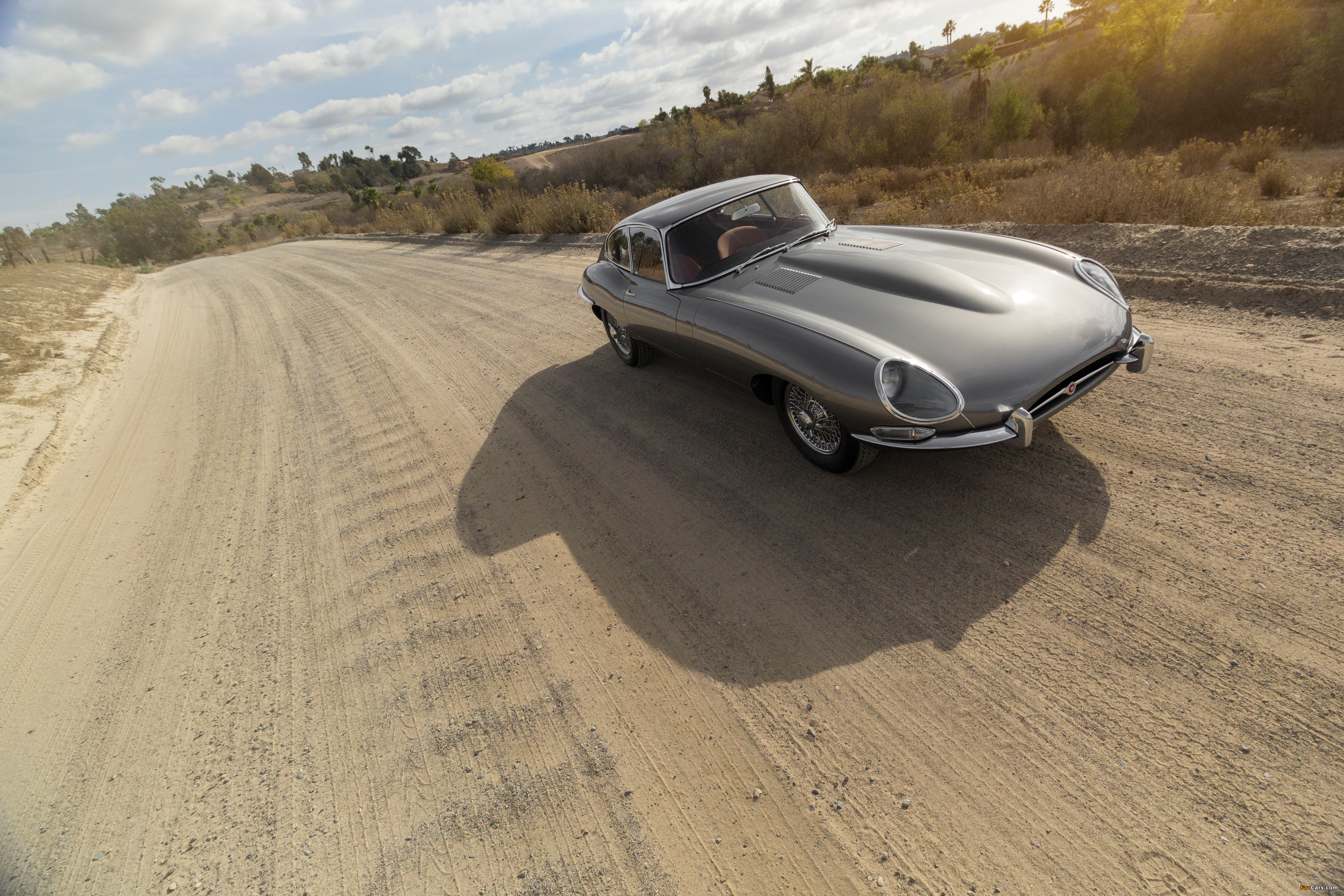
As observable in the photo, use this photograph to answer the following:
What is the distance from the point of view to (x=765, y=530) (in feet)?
11.1

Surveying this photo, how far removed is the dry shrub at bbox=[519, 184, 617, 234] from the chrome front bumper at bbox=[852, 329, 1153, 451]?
34.6 ft

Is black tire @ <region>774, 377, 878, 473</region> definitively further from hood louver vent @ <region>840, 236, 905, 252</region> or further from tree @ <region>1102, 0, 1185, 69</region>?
tree @ <region>1102, 0, 1185, 69</region>

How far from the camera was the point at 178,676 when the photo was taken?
10.6 ft

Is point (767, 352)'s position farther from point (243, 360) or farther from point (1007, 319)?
point (243, 360)

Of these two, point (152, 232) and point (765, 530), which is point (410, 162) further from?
point (765, 530)

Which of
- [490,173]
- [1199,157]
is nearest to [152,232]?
[490,173]

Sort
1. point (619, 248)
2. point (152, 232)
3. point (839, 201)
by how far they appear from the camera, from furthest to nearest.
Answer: point (152, 232)
point (839, 201)
point (619, 248)

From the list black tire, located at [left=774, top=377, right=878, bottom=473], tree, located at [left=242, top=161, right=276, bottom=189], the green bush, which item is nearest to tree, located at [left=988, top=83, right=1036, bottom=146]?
black tire, located at [left=774, top=377, right=878, bottom=473]

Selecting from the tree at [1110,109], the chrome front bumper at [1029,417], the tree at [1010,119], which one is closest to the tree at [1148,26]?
the tree at [1110,109]

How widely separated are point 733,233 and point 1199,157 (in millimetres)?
14680

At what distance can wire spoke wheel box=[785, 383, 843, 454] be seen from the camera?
349cm

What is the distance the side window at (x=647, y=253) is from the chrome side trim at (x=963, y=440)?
2476 millimetres

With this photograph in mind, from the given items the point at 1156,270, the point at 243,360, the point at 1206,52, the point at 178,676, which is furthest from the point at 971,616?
the point at 1206,52

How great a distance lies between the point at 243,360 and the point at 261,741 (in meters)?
7.80
